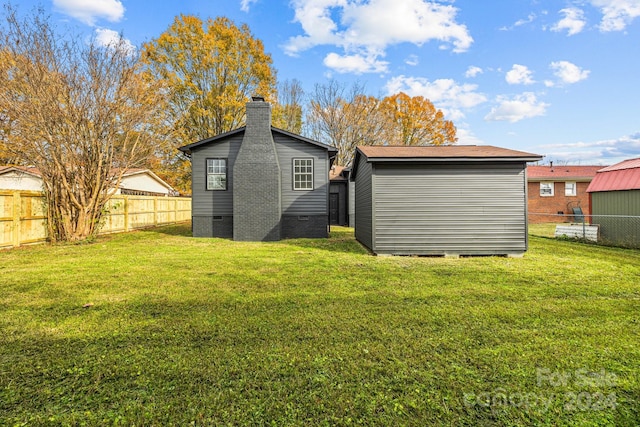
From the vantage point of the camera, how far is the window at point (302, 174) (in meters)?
12.4

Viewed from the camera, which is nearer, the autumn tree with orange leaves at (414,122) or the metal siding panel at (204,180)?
the metal siding panel at (204,180)

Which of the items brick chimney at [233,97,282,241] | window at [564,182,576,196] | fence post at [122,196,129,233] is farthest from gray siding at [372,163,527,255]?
window at [564,182,576,196]

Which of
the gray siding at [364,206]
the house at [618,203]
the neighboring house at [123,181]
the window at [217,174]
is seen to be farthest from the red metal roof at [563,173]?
the neighboring house at [123,181]

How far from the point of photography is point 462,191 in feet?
26.5

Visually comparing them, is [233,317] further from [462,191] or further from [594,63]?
[594,63]

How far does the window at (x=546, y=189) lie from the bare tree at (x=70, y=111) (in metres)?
24.6

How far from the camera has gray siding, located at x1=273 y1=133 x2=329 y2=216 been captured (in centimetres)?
1236

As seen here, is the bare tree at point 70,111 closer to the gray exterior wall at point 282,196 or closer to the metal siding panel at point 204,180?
the metal siding panel at point 204,180

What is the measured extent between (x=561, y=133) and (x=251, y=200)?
1631 centimetres

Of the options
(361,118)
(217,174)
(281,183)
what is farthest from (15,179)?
(361,118)

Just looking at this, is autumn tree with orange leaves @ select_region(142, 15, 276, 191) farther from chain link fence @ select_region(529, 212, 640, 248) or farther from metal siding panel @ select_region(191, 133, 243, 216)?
chain link fence @ select_region(529, 212, 640, 248)

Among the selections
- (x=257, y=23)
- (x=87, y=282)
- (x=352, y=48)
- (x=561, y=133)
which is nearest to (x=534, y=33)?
(x=561, y=133)

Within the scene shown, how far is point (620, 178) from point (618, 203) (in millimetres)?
968

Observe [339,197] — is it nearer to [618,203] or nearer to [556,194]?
[618,203]
